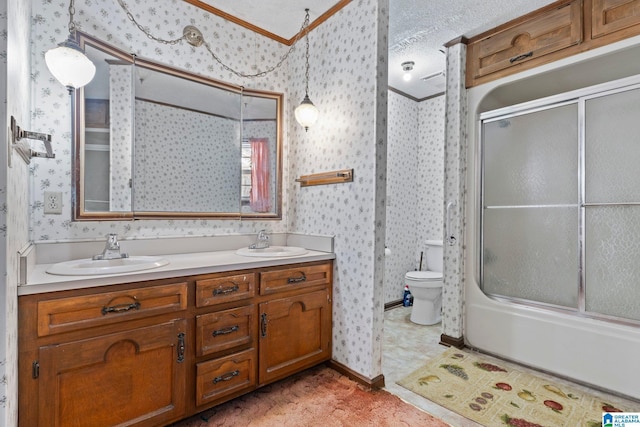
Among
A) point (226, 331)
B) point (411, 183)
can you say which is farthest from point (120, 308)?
point (411, 183)

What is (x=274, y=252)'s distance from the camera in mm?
2197

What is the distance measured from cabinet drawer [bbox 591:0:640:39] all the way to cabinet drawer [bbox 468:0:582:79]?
0.08 metres

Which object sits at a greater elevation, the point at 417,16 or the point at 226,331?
the point at 417,16

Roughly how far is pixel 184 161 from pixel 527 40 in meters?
2.60

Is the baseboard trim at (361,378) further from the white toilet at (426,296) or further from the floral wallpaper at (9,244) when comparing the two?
the floral wallpaper at (9,244)

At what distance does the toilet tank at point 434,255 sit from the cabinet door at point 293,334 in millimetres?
1803

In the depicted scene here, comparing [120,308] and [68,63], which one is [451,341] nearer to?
[120,308]

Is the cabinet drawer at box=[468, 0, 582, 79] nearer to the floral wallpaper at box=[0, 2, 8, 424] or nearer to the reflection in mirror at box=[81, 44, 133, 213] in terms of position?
the reflection in mirror at box=[81, 44, 133, 213]

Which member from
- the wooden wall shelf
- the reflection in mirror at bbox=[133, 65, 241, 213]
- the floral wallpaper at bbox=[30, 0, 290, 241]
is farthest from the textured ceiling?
the wooden wall shelf

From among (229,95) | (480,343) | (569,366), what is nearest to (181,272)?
(229,95)

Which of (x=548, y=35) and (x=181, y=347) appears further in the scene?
(x=548, y=35)

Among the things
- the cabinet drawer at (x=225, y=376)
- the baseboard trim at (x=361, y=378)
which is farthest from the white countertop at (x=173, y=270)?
the baseboard trim at (x=361, y=378)

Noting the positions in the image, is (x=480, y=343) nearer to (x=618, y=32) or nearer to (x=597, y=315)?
(x=597, y=315)

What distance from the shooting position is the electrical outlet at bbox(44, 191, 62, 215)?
1.64 m
